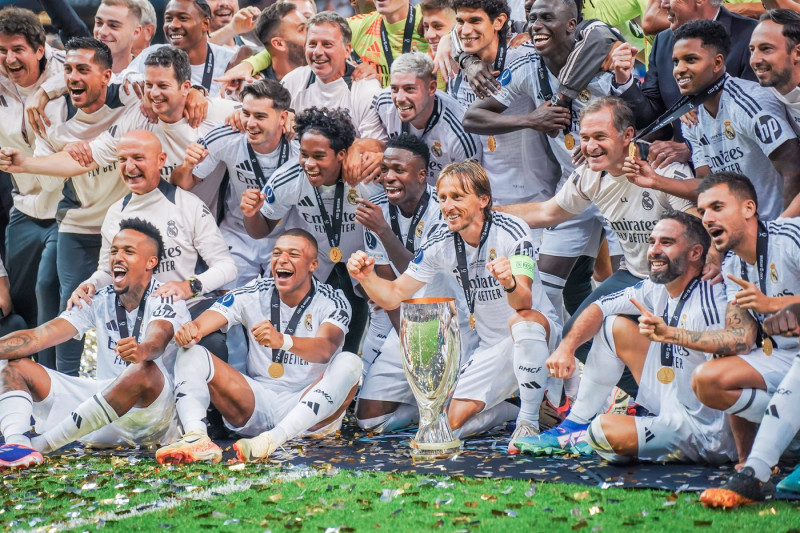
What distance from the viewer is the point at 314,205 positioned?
7766 mm

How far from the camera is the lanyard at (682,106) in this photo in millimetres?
6398

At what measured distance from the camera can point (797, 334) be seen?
5328 millimetres

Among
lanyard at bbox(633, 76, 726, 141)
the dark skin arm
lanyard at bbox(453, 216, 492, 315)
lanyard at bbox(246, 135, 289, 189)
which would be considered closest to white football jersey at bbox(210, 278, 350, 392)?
lanyard at bbox(453, 216, 492, 315)

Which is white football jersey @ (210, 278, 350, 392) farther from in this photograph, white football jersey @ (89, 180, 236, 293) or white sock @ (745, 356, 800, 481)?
white sock @ (745, 356, 800, 481)

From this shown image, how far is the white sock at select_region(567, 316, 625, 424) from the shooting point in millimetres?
6344

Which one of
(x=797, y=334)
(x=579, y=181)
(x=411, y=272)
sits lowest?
(x=797, y=334)

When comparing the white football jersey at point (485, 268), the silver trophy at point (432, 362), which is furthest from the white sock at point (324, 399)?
the white football jersey at point (485, 268)

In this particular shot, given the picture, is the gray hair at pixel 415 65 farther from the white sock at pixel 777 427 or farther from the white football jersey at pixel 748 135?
the white sock at pixel 777 427

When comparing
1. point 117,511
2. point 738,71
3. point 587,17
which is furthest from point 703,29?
point 117,511

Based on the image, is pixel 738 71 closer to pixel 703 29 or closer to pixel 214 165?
pixel 703 29

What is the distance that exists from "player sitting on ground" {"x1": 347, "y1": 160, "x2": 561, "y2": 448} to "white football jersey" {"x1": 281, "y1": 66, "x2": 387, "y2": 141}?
1.34 metres

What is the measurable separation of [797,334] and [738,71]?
2.00m

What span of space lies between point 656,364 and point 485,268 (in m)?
1.32

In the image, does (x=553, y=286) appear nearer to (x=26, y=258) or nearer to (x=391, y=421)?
(x=391, y=421)
